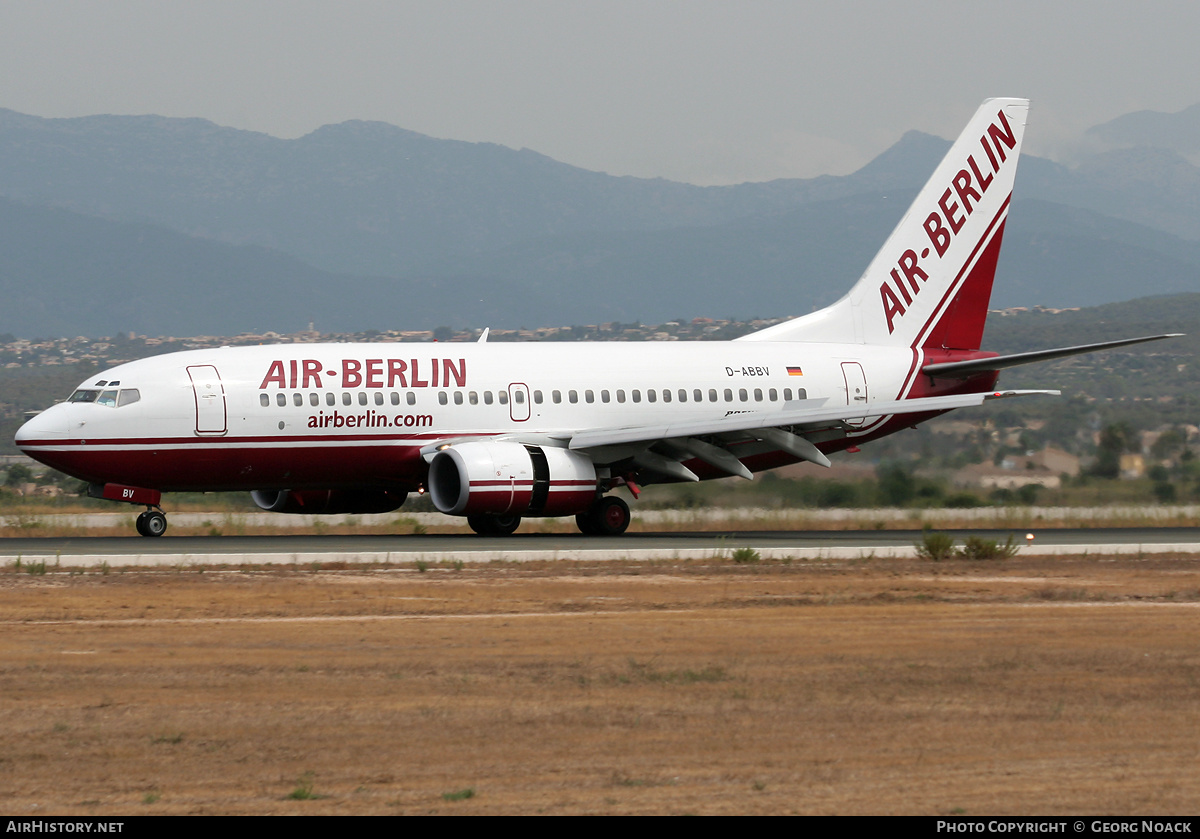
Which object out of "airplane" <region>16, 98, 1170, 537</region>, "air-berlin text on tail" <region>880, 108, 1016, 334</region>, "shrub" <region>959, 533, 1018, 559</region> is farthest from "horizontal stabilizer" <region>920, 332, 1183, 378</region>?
"shrub" <region>959, 533, 1018, 559</region>

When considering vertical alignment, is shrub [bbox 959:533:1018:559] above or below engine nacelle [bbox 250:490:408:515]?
below

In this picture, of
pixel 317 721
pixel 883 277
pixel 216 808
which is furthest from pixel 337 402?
pixel 216 808

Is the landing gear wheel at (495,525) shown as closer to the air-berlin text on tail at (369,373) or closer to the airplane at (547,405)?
the airplane at (547,405)

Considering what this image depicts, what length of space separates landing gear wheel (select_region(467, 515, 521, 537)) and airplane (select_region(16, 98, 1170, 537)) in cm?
7

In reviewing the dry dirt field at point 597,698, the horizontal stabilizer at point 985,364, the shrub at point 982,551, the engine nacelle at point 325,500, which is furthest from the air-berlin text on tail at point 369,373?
the horizontal stabilizer at point 985,364

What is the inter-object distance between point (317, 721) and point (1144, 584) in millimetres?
14255

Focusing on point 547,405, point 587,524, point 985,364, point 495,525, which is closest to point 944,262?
point 985,364

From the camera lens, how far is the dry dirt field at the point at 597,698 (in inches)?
402

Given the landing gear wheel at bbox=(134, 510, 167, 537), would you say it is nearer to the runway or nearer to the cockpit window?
the runway

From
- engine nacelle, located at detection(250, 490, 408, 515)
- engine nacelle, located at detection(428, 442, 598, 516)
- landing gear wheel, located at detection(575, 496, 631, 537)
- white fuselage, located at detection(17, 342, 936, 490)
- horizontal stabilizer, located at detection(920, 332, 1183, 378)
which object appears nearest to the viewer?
engine nacelle, located at detection(428, 442, 598, 516)

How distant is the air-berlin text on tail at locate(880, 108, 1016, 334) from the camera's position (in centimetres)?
3819

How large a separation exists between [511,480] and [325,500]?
18.3 feet

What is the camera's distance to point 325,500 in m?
34.4

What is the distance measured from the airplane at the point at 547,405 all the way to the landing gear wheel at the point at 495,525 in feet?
0.22
